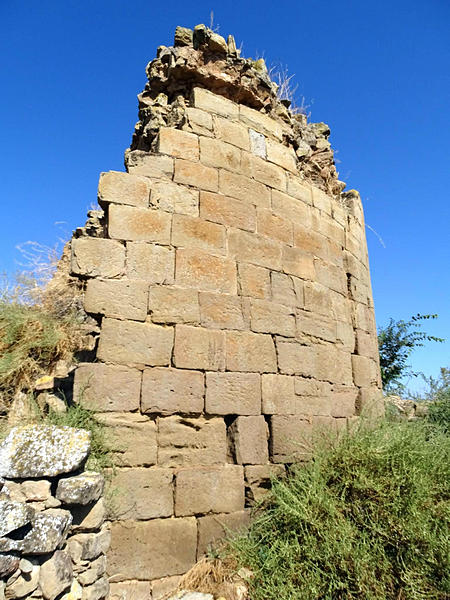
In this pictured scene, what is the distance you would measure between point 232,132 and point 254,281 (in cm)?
156

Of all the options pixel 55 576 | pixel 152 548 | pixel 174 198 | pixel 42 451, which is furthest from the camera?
pixel 174 198

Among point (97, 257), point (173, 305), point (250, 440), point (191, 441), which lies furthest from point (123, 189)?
point (250, 440)

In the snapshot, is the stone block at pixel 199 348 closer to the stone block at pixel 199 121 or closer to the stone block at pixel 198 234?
the stone block at pixel 198 234

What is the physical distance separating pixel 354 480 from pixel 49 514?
217cm

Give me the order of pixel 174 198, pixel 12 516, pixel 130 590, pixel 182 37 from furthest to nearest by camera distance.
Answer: pixel 182 37 → pixel 174 198 → pixel 130 590 → pixel 12 516

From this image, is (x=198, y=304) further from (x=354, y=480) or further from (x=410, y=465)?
(x=410, y=465)

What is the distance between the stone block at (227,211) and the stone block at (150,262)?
0.57 metres

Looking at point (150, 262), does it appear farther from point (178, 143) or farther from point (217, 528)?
point (217, 528)

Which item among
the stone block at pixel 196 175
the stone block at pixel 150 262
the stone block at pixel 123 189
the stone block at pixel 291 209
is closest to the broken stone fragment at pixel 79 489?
the stone block at pixel 150 262

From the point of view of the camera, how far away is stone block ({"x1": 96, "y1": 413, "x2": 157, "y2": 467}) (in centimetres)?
328

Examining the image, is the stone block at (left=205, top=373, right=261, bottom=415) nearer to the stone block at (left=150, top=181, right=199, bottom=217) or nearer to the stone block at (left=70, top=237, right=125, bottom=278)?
the stone block at (left=70, top=237, right=125, bottom=278)

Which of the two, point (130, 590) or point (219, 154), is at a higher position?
point (219, 154)

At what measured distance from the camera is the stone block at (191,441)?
11.4 ft

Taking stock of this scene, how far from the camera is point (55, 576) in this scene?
2465 mm
